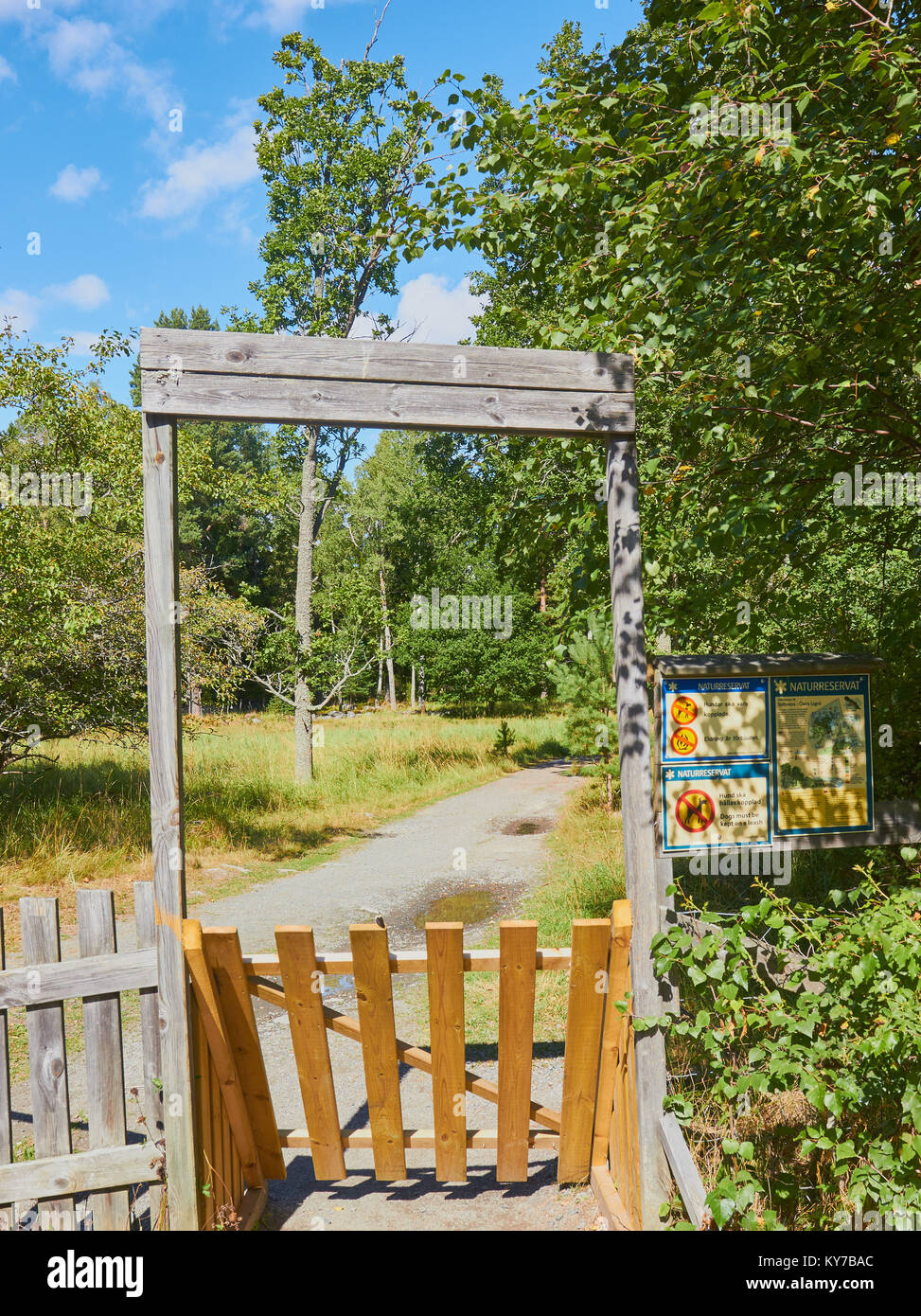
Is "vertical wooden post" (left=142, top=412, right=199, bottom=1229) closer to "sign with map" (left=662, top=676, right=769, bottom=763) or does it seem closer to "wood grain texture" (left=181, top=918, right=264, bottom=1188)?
"wood grain texture" (left=181, top=918, right=264, bottom=1188)

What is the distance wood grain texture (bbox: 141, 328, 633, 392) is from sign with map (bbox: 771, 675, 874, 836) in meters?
1.52

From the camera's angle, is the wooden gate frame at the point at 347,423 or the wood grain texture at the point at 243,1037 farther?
the wood grain texture at the point at 243,1037

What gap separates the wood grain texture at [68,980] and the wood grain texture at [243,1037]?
11.9 inches

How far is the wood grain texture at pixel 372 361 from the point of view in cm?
304

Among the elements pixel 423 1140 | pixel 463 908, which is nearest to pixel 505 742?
pixel 463 908

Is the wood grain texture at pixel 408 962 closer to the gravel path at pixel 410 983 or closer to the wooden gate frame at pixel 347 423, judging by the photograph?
the wooden gate frame at pixel 347 423

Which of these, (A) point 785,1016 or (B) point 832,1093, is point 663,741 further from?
(B) point 832,1093

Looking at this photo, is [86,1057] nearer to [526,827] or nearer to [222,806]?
[222,806]

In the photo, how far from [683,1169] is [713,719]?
1668 millimetres

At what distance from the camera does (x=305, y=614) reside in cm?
1439

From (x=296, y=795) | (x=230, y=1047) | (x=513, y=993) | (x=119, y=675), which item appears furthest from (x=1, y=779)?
(x=513, y=993)

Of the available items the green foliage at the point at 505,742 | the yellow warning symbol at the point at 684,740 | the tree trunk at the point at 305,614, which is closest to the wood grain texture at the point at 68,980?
the yellow warning symbol at the point at 684,740

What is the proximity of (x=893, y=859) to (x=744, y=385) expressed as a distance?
118 inches

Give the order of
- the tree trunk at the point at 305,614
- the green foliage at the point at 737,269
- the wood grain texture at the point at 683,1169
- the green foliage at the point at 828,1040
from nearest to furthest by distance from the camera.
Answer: the green foliage at the point at 828,1040, the wood grain texture at the point at 683,1169, the green foliage at the point at 737,269, the tree trunk at the point at 305,614
